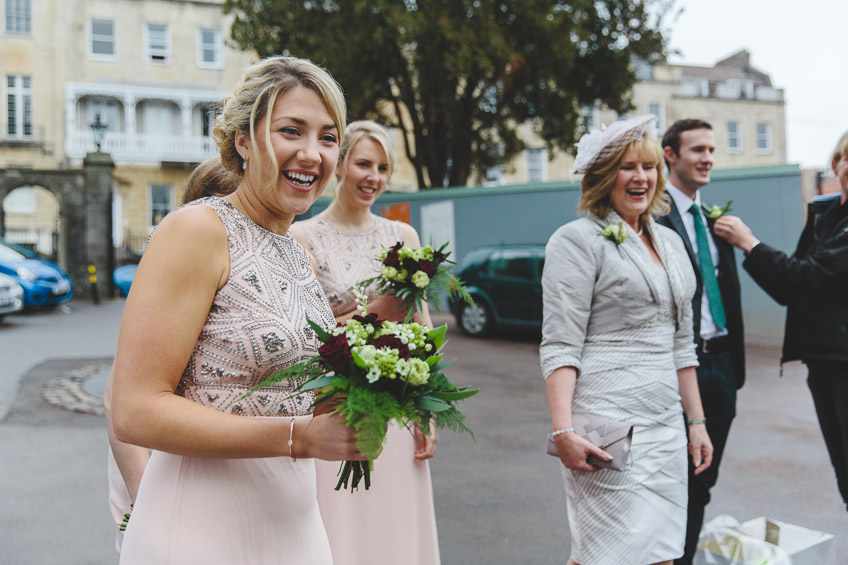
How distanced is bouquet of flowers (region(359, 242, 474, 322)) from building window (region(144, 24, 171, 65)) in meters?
33.0

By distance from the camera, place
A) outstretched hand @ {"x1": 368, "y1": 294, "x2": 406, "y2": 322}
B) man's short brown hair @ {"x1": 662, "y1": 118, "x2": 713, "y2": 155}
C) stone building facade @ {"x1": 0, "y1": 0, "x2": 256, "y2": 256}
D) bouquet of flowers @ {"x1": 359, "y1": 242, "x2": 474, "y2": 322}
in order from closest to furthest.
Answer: bouquet of flowers @ {"x1": 359, "y1": 242, "x2": 474, "y2": 322}, outstretched hand @ {"x1": 368, "y1": 294, "x2": 406, "y2": 322}, man's short brown hair @ {"x1": 662, "y1": 118, "x2": 713, "y2": 155}, stone building facade @ {"x1": 0, "y1": 0, "x2": 256, "y2": 256}

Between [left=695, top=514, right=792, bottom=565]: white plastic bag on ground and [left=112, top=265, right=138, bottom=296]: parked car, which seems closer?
[left=695, top=514, right=792, bottom=565]: white plastic bag on ground

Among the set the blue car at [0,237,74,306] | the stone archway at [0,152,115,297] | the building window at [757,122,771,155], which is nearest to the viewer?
the blue car at [0,237,74,306]

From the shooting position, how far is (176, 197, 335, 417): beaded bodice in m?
1.60

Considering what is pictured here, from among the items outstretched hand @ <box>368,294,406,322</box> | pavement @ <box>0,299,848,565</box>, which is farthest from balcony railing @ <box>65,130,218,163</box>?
outstretched hand @ <box>368,294,406,322</box>

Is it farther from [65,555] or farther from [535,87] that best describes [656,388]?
[535,87]

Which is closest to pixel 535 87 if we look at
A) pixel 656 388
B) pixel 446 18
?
pixel 446 18

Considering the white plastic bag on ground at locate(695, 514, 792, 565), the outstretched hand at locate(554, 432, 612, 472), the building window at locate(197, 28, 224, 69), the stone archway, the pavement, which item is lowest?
the pavement

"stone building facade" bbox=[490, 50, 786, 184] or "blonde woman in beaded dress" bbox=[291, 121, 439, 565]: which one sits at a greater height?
"stone building facade" bbox=[490, 50, 786, 184]

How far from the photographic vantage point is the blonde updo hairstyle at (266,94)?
1734 mm

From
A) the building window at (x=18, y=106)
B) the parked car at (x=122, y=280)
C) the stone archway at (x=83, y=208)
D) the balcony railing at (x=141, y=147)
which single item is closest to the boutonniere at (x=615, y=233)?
Result: the parked car at (x=122, y=280)

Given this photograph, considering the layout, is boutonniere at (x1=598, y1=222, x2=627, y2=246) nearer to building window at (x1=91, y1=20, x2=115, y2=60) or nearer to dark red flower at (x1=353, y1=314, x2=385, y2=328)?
dark red flower at (x1=353, y1=314, x2=385, y2=328)

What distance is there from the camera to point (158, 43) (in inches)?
1276

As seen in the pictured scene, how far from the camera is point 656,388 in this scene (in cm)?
278
